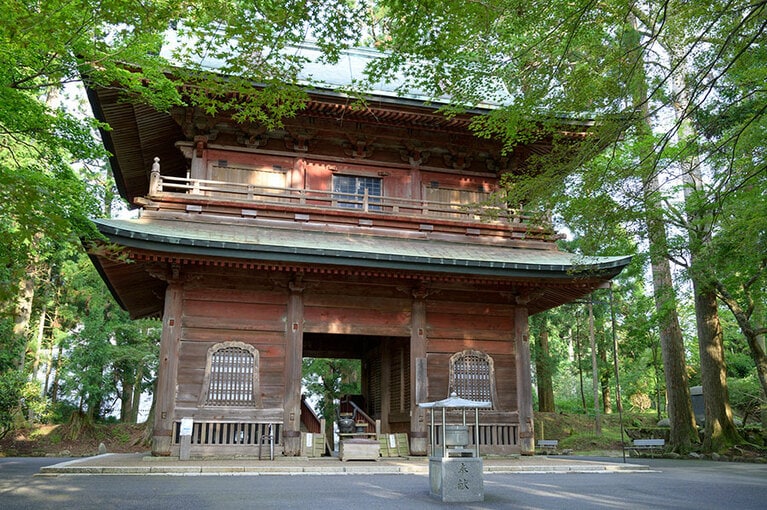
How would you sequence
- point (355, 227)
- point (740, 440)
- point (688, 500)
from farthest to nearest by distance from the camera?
point (740, 440), point (355, 227), point (688, 500)

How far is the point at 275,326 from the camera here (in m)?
13.6

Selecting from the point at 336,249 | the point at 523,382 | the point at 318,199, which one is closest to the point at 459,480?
the point at 336,249

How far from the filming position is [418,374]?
13914 mm

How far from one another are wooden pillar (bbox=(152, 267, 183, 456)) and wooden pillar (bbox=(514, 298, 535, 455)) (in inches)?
329

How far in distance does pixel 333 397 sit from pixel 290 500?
15.2 m

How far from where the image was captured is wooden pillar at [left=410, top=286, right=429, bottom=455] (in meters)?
13.7

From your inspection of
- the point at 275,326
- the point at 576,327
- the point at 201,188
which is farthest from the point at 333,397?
the point at 576,327

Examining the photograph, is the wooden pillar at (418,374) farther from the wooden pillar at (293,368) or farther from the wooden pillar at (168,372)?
the wooden pillar at (168,372)

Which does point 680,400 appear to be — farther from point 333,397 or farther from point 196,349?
point 196,349

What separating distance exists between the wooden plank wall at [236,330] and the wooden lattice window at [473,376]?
4309 millimetres

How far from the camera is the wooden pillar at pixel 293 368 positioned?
13.0 meters

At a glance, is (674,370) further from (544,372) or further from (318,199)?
(318,199)

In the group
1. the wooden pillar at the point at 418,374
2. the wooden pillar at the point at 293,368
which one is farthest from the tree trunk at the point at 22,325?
the wooden pillar at the point at 418,374

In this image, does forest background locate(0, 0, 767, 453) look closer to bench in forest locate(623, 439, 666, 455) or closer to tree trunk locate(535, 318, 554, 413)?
bench in forest locate(623, 439, 666, 455)
